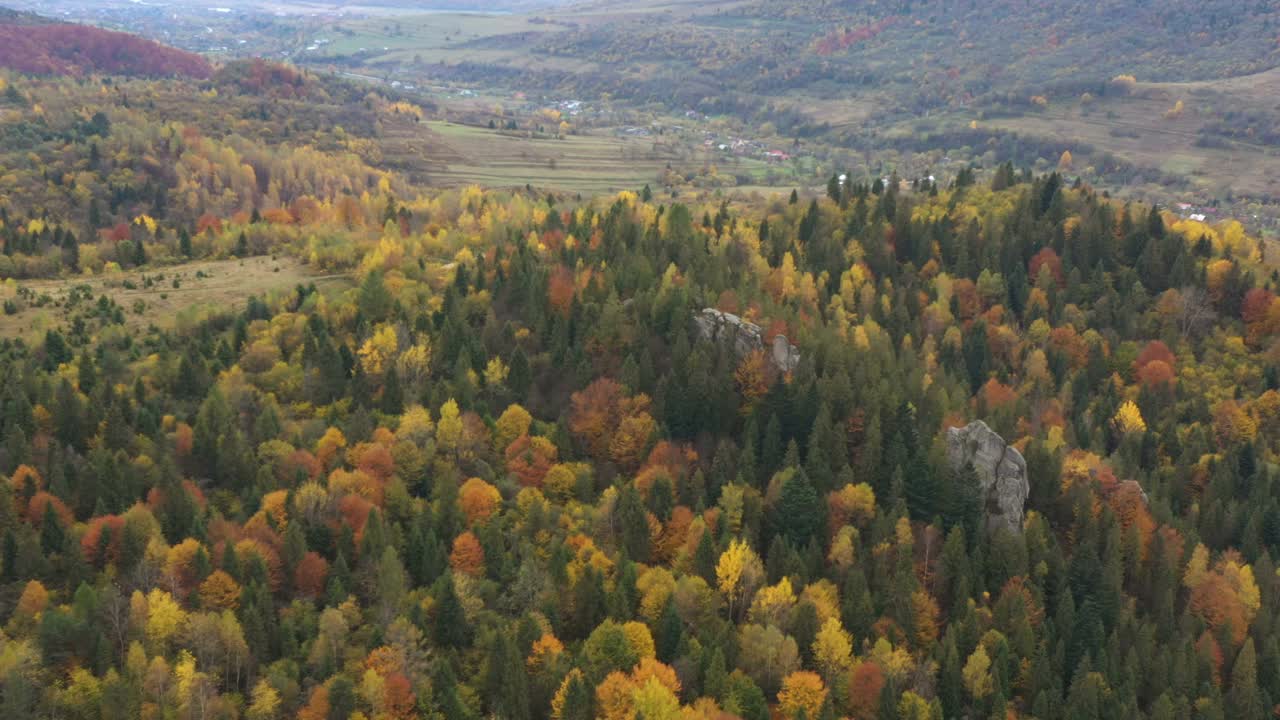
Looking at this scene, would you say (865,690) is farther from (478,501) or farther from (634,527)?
(478,501)

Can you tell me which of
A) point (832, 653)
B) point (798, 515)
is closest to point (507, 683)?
point (832, 653)

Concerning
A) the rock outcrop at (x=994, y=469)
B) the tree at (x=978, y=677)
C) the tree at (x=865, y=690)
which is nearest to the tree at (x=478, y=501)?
the tree at (x=865, y=690)

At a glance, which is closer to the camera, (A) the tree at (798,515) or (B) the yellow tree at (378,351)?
(A) the tree at (798,515)

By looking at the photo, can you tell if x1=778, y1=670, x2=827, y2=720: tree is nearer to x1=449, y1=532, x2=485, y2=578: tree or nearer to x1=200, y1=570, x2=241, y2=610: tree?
x1=449, y1=532, x2=485, y2=578: tree

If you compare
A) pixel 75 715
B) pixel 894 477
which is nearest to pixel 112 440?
pixel 75 715

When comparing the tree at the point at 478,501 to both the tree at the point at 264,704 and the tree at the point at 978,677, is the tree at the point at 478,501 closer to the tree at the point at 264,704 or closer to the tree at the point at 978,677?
the tree at the point at 264,704
